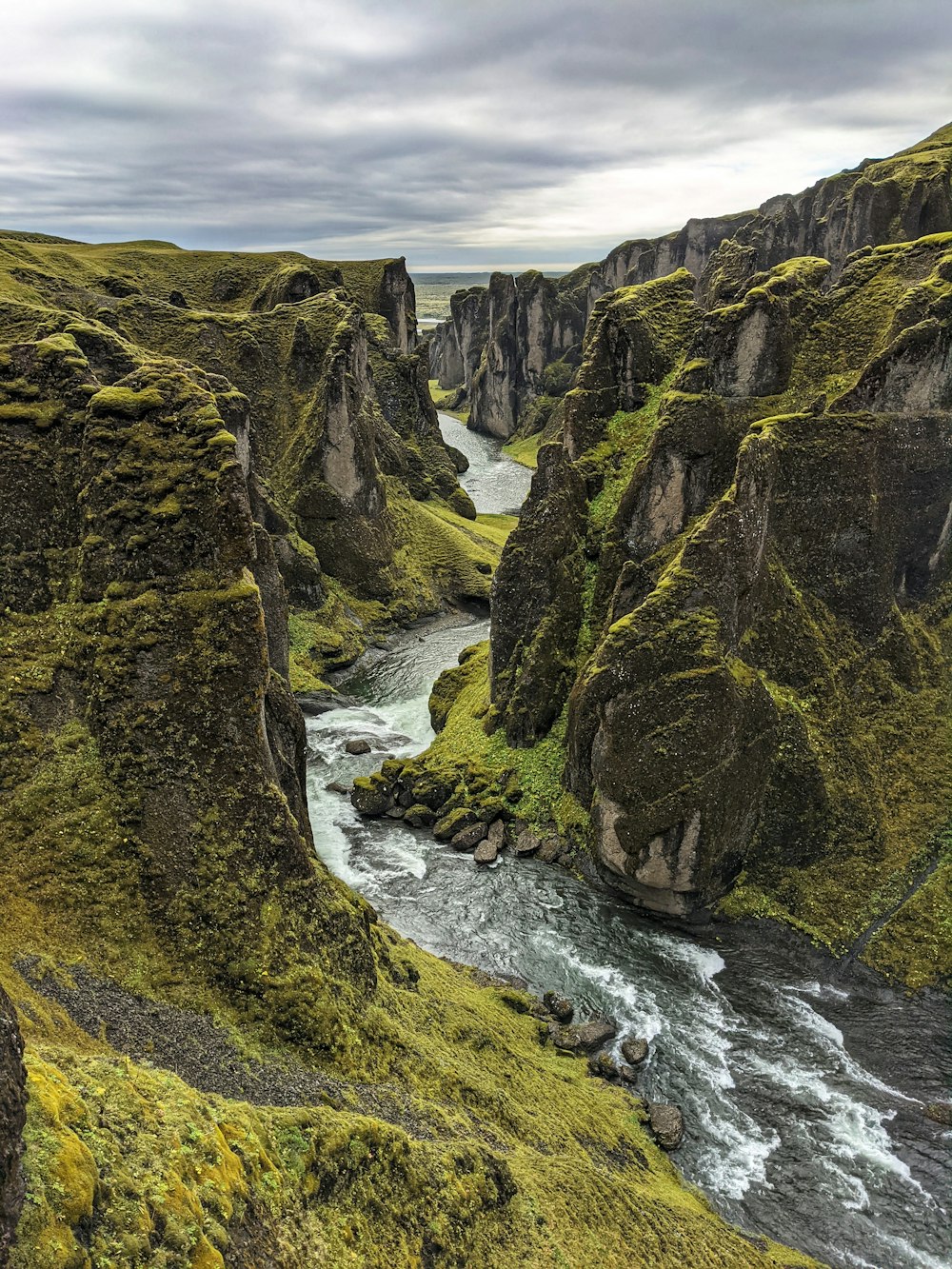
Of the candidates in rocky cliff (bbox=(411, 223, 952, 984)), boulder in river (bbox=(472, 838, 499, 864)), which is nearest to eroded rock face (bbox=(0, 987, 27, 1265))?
rocky cliff (bbox=(411, 223, 952, 984))

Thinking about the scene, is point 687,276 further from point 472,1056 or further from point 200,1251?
point 200,1251

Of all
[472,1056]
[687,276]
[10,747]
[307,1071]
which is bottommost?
[472,1056]

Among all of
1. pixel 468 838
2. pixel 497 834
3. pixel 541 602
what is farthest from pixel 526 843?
pixel 541 602

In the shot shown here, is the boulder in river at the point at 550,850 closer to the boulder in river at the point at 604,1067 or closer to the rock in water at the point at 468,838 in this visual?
the rock in water at the point at 468,838

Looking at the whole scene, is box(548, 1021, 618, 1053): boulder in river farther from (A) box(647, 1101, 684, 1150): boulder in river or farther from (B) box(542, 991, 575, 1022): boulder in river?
(A) box(647, 1101, 684, 1150): boulder in river

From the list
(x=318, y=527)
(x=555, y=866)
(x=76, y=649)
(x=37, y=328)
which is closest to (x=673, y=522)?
(x=555, y=866)

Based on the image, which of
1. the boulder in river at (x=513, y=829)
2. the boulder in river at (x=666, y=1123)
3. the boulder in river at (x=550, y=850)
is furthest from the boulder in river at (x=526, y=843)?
the boulder in river at (x=666, y=1123)
